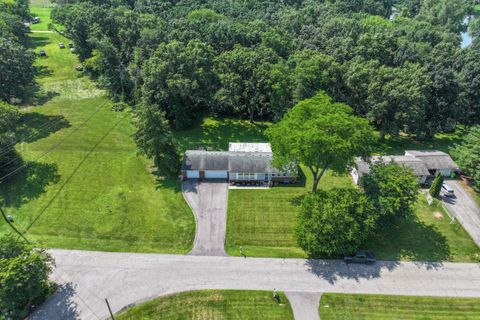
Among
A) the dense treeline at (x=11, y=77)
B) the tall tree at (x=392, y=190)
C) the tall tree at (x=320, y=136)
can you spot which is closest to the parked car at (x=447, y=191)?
the tall tree at (x=392, y=190)

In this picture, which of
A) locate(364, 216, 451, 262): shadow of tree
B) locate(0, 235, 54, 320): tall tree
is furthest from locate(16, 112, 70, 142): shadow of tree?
locate(364, 216, 451, 262): shadow of tree

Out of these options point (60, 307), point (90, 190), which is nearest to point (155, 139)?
point (90, 190)

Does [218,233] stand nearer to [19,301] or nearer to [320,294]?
[320,294]

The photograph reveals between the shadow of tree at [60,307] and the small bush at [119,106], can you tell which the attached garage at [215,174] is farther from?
the small bush at [119,106]

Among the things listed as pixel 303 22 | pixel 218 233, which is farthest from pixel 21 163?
pixel 303 22

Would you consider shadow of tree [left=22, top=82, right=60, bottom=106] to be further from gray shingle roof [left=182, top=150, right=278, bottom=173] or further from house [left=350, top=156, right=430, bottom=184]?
house [left=350, top=156, right=430, bottom=184]
